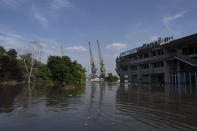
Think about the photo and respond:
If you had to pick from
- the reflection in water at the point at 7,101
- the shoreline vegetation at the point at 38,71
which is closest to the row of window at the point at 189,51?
the shoreline vegetation at the point at 38,71

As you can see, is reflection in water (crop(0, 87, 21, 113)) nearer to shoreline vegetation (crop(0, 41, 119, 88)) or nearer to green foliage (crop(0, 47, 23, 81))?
shoreline vegetation (crop(0, 41, 119, 88))

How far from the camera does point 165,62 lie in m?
37.2

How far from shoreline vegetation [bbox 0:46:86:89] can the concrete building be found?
16.2 metres

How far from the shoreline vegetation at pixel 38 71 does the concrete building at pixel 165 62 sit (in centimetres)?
1619

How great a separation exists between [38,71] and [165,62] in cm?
3397

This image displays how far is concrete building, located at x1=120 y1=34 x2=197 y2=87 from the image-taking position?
3234 cm

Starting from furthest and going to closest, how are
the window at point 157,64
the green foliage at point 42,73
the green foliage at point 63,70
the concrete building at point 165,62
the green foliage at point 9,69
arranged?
1. the green foliage at point 42,73
2. the green foliage at point 9,69
3. the window at point 157,64
4. the green foliage at point 63,70
5. the concrete building at point 165,62

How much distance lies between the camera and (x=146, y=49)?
43.8 metres

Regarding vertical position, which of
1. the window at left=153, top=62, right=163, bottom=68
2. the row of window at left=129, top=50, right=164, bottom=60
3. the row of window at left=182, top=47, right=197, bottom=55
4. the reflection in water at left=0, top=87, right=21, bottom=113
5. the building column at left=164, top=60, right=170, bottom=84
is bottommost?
the reflection in water at left=0, top=87, right=21, bottom=113

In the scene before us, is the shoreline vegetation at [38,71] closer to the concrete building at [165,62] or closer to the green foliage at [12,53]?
the green foliage at [12,53]

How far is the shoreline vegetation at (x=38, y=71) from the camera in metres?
34.4

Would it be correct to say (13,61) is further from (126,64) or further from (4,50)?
(126,64)

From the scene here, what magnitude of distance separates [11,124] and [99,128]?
315cm

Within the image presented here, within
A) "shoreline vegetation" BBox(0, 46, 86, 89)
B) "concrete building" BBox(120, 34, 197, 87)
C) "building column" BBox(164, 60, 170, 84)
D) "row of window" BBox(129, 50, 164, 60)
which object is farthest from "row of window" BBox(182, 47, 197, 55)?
"shoreline vegetation" BBox(0, 46, 86, 89)
